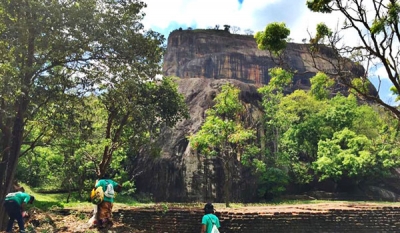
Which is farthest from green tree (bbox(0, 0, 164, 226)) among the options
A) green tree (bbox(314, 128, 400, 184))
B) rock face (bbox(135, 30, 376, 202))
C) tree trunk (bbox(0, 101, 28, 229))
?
green tree (bbox(314, 128, 400, 184))

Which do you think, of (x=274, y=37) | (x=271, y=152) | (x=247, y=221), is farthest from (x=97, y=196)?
(x=271, y=152)

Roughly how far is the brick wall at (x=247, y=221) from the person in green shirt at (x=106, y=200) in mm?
1966

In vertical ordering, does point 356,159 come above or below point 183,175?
above

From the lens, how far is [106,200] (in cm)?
903

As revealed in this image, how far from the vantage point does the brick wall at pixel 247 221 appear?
1142cm

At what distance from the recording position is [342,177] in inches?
1011

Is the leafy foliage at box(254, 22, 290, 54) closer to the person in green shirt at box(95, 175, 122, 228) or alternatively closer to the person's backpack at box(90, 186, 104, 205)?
the person in green shirt at box(95, 175, 122, 228)

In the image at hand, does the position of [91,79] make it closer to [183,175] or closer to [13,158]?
[13,158]

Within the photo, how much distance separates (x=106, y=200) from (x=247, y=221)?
15.7 ft

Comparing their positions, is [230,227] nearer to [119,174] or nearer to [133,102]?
[133,102]

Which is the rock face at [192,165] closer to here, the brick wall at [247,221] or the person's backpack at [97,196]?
the brick wall at [247,221]

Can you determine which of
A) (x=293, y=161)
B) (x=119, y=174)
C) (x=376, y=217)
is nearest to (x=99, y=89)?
(x=376, y=217)

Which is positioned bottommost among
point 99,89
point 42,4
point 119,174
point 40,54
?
point 119,174

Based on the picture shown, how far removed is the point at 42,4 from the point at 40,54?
5.40 ft
